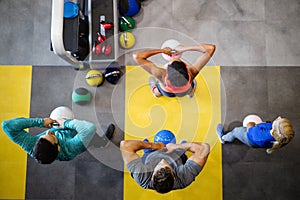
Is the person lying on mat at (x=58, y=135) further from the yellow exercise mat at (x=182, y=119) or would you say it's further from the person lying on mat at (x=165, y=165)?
the yellow exercise mat at (x=182, y=119)

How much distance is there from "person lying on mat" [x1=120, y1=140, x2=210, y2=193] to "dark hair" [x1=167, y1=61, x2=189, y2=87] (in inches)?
18.7

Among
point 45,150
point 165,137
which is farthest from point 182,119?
point 45,150

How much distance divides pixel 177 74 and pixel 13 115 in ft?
5.80

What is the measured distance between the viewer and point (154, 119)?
2791mm

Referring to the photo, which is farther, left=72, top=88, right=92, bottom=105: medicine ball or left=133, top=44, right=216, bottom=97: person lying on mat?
left=72, top=88, right=92, bottom=105: medicine ball

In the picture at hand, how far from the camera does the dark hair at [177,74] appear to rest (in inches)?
80.3

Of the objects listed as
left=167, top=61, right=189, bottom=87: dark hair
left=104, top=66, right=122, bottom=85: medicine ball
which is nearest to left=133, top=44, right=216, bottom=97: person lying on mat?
left=167, top=61, right=189, bottom=87: dark hair

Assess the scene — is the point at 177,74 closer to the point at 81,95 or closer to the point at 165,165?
the point at 165,165

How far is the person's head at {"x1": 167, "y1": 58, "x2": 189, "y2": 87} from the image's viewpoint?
2039mm

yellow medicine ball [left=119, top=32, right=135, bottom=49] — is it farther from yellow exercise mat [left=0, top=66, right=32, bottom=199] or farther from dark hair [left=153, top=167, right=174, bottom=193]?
dark hair [left=153, top=167, right=174, bottom=193]

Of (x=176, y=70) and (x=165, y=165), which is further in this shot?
(x=176, y=70)

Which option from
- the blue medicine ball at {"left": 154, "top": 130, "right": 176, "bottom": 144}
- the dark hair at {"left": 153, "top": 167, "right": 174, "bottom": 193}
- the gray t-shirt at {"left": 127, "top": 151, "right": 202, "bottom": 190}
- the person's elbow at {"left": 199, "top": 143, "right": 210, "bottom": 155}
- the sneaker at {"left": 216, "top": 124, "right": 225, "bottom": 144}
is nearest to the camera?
the dark hair at {"left": 153, "top": 167, "right": 174, "bottom": 193}

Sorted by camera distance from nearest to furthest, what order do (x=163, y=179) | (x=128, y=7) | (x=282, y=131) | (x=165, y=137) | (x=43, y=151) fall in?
1. (x=163, y=179)
2. (x=43, y=151)
3. (x=282, y=131)
4. (x=165, y=137)
5. (x=128, y=7)

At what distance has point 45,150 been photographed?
1.84 m
